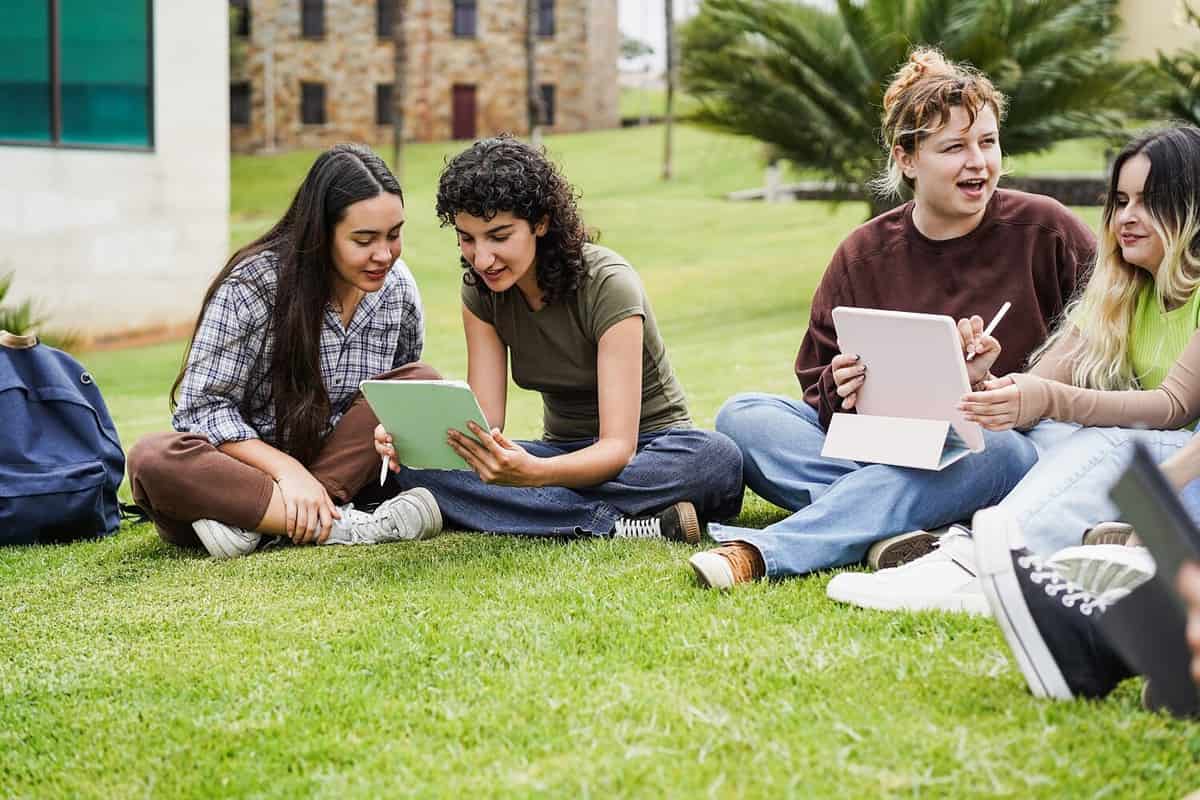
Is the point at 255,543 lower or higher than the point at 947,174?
lower

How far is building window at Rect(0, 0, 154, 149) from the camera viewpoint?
12891mm

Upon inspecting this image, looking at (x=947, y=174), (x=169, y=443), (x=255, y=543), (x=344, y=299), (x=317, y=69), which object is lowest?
(x=255, y=543)

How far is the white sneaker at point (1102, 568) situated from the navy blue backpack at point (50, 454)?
3087 mm

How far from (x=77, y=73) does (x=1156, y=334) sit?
12.1 metres

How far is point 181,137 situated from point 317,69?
2252 centimetres

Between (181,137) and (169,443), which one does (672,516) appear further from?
(181,137)

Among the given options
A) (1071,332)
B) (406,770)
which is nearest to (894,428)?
(1071,332)

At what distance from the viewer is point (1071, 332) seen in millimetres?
3525

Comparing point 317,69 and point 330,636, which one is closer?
point 330,636

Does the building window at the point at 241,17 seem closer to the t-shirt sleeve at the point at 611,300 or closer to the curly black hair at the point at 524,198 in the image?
the curly black hair at the point at 524,198

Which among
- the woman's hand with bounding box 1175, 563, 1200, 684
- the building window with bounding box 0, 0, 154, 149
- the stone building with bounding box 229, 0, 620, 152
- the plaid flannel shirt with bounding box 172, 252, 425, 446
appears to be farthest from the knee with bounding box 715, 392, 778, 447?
the stone building with bounding box 229, 0, 620, 152

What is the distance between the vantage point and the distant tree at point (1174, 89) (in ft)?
37.0

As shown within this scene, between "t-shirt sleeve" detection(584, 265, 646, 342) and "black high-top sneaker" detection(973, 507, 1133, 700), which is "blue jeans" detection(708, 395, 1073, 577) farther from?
"black high-top sneaker" detection(973, 507, 1133, 700)

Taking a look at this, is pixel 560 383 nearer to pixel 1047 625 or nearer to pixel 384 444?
pixel 384 444
